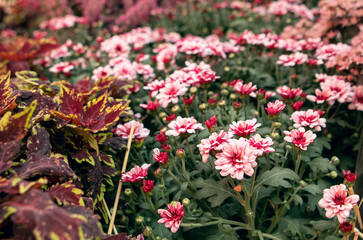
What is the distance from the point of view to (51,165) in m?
1.11

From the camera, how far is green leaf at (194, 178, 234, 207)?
1.41m

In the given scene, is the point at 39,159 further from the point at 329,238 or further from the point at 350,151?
the point at 350,151

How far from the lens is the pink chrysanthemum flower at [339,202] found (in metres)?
1.16

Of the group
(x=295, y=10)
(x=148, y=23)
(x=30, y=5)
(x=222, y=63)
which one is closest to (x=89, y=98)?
(x=222, y=63)

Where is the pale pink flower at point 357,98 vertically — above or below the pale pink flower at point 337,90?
below

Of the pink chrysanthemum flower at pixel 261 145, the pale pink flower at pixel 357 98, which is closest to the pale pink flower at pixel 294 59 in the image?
the pale pink flower at pixel 357 98

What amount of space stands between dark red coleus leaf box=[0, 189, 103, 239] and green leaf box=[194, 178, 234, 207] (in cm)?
58

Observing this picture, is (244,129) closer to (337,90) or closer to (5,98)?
(337,90)

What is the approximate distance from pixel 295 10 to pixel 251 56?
0.97 metres

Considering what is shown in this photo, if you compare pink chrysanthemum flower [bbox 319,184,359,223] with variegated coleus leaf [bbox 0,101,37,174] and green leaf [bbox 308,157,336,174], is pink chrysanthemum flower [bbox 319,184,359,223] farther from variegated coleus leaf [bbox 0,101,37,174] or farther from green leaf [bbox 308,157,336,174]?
variegated coleus leaf [bbox 0,101,37,174]

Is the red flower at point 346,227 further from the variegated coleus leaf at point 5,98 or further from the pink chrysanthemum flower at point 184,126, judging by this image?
the variegated coleus leaf at point 5,98

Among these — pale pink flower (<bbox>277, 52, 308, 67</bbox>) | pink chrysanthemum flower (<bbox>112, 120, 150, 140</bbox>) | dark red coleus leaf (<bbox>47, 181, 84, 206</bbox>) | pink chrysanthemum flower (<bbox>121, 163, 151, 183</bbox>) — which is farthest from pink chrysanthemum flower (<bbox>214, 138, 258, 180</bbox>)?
pale pink flower (<bbox>277, 52, 308, 67</bbox>)

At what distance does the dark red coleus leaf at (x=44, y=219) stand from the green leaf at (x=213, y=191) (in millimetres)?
580

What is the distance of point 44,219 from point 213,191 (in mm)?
761
